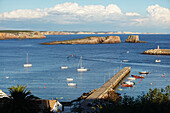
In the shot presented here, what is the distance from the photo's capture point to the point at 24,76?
7475 centimetres

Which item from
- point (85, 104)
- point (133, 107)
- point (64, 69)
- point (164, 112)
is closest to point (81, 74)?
point (64, 69)

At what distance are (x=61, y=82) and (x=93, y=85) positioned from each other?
27.6ft

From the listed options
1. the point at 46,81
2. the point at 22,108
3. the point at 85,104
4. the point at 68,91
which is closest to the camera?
the point at 22,108

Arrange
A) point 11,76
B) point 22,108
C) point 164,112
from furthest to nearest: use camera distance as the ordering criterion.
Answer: point 11,76 → point 22,108 → point 164,112

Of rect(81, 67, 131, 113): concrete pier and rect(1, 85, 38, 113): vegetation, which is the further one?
rect(81, 67, 131, 113): concrete pier

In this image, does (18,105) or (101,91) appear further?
(101,91)

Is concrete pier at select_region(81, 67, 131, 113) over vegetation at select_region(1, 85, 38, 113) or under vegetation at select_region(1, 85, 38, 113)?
under

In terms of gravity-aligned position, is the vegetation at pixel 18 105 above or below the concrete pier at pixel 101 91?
above

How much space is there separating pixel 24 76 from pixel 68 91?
22.5 metres

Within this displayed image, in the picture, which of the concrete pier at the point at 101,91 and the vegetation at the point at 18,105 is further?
the concrete pier at the point at 101,91

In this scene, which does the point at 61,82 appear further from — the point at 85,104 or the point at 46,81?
the point at 85,104

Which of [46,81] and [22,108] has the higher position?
[22,108]

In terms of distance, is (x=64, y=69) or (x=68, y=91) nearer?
(x=68, y=91)

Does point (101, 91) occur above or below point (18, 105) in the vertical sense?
below
